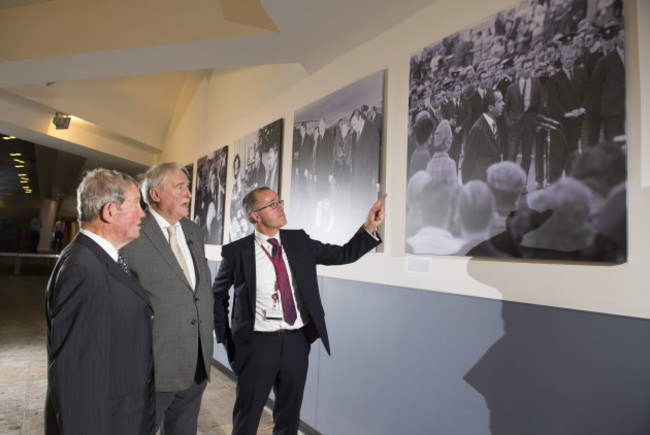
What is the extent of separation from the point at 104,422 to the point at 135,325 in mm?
333

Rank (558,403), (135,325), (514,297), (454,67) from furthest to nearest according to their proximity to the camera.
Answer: (454,67) < (514,297) < (558,403) < (135,325)

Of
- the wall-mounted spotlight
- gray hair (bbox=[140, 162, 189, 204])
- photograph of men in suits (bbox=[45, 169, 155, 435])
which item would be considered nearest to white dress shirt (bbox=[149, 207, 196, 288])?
gray hair (bbox=[140, 162, 189, 204])

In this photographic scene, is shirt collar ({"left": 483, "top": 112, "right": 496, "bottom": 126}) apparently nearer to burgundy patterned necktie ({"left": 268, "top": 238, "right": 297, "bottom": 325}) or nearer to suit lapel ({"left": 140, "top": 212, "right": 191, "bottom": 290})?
burgundy patterned necktie ({"left": 268, "top": 238, "right": 297, "bottom": 325})

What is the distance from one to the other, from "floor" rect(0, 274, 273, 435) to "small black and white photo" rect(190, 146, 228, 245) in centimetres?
205

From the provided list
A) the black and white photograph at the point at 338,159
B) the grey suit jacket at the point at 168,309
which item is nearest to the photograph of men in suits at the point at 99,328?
the grey suit jacket at the point at 168,309

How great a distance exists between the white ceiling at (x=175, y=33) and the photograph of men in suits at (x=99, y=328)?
216cm

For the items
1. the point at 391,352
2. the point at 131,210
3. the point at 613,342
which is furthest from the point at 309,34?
the point at 613,342

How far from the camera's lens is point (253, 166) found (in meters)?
4.96

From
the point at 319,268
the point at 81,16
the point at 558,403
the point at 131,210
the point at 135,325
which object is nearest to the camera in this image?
the point at 135,325

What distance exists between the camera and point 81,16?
423 centimetres

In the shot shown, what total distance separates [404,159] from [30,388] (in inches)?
189

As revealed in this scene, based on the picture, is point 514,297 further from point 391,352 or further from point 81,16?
point 81,16

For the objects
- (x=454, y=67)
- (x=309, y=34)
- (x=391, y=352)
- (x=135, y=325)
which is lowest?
(x=391, y=352)

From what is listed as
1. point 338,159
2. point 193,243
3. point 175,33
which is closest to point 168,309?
point 193,243
